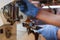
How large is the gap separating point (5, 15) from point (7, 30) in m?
0.30

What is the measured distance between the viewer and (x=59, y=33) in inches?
25.8

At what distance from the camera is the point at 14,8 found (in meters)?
0.82

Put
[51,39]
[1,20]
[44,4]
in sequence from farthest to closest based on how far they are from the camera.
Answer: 1. [44,4]
2. [1,20]
3. [51,39]

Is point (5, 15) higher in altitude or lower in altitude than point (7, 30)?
higher

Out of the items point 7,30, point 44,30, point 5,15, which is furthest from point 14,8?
point 7,30

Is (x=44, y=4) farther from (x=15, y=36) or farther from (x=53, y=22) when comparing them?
(x=15, y=36)

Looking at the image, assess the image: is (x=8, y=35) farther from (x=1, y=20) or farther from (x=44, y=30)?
(x=44, y=30)

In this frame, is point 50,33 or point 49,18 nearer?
point 50,33

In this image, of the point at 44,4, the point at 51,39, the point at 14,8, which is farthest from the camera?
the point at 44,4

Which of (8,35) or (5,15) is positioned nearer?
(5,15)

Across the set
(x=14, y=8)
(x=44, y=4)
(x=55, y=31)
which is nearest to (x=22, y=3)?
(x=14, y=8)

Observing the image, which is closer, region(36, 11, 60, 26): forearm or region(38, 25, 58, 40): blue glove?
region(38, 25, 58, 40): blue glove

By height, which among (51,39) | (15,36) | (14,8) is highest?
(14,8)

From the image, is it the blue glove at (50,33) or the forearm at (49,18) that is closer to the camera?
the blue glove at (50,33)
